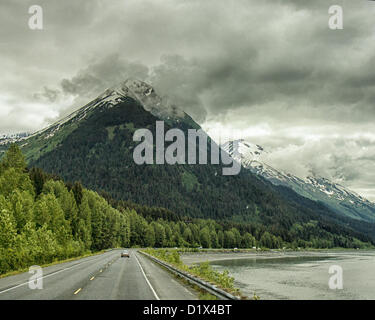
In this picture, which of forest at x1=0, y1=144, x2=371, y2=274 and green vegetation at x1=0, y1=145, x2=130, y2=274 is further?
forest at x1=0, y1=144, x2=371, y2=274

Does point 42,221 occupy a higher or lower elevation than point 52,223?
higher

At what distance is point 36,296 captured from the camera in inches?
771

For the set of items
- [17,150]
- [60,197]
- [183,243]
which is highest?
[17,150]

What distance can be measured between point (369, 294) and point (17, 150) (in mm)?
78152

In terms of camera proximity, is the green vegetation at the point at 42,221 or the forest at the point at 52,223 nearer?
the green vegetation at the point at 42,221

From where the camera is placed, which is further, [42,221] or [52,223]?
[52,223]

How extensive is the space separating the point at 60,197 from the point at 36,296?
6756cm

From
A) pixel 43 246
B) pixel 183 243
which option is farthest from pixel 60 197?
pixel 183 243

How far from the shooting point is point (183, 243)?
167125 mm

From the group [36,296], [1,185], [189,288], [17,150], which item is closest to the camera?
[36,296]
